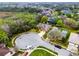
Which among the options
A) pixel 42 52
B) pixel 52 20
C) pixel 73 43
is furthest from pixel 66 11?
pixel 42 52

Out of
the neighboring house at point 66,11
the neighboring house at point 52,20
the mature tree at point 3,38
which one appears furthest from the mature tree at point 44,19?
the mature tree at point 3,38

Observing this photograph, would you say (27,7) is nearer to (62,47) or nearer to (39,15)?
(39,15)

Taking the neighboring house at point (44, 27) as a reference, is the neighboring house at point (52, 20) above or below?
above

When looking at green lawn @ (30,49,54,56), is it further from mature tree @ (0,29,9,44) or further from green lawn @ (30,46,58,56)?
mature tree @ (0,29,9,44)

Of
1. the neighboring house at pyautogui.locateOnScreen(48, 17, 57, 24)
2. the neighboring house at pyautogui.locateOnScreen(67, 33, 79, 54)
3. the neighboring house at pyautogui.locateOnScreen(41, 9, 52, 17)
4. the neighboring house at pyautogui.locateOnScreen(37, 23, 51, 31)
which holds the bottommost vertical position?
the neighboring house at pyautogui.locateOnScreen(67, 33, 79, 54)

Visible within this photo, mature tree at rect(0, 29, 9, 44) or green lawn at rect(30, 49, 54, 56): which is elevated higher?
mature tree at rect(0, 29, 9, 44)

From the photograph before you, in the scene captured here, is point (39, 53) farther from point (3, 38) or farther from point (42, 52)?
point (3, 38)

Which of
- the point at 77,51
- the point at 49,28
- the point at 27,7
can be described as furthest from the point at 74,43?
the point at 27,7

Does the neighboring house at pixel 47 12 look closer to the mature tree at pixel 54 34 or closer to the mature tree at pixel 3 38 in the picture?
the mature tree at pixel 54 34

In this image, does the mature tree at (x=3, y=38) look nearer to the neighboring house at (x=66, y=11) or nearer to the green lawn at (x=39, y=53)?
the green lawn at (x=39, y=53)

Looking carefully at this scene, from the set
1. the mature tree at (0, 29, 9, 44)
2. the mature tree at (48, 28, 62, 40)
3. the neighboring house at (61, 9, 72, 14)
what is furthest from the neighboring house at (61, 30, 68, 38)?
the mature tree at (0, 29, 9, 44)

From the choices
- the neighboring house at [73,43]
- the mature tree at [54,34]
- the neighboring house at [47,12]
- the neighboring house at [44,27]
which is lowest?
the neighboring house at [73,43]
